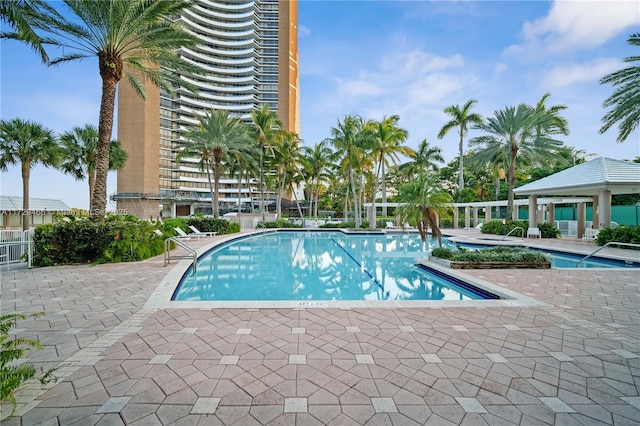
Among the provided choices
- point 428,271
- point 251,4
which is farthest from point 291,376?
point 251,4

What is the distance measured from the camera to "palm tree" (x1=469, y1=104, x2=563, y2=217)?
1886 centimetres

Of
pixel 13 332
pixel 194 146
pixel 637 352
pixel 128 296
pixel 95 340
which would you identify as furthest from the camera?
pixel 194 146

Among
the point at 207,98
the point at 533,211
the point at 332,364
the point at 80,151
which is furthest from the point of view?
the point at 207,98

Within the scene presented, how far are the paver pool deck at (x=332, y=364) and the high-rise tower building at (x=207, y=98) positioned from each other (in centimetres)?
5257

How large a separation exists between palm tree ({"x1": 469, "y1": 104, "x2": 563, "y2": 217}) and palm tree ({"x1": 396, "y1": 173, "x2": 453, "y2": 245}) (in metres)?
12.4

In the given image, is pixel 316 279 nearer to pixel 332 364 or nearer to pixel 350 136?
pixel 332 364

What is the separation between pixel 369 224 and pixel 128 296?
2206 centimetres

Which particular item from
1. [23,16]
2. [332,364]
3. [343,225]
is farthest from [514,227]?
[23,16]

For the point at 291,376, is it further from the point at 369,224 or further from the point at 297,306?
the point at 369,224

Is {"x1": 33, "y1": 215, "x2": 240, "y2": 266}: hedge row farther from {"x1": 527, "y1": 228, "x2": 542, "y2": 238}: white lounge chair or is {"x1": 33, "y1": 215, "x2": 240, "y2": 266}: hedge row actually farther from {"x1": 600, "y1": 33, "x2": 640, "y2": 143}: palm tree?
{"x1": 527, "y1": 228, "x2": 542, "y2": 238}: white lounge chair

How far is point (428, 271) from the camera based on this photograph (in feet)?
29.5

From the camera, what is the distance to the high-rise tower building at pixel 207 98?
52.9 meters

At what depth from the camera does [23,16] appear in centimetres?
767

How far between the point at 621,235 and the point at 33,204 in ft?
156
